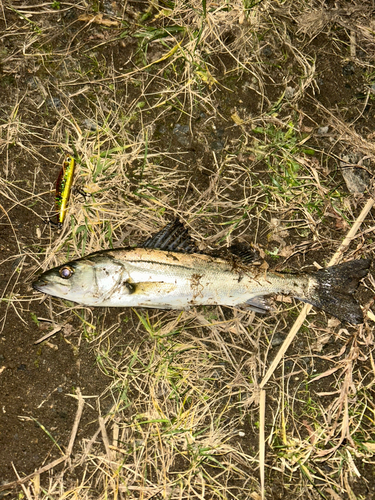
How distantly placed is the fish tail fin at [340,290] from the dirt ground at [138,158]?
0.27 metres

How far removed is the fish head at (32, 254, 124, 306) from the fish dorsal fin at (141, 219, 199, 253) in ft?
1.52

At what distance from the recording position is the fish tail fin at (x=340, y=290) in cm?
442

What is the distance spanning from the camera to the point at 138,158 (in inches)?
179

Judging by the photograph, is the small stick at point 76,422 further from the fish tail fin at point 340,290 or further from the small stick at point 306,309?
the fish tail fin at point 340,290

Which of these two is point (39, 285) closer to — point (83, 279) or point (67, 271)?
point (67, 271)

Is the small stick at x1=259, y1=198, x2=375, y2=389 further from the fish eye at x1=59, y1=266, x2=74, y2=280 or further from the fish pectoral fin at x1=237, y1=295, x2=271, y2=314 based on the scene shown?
the fish eye at x1=59, y1=266, x2=74, y2=280

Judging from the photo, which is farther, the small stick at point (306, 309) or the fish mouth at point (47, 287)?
the small stick at point (306, 309)

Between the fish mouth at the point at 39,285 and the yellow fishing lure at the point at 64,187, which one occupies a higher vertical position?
the yellow fishing lure at the point at 64,187

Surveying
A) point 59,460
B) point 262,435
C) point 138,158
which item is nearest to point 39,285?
point 138,158

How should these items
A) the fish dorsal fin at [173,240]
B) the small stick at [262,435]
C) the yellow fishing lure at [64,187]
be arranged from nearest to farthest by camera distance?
the fish dorsal fin at [173,240] < the yellow fishing lure at [64,187] < the small stick at [262,435]

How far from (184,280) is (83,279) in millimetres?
1053

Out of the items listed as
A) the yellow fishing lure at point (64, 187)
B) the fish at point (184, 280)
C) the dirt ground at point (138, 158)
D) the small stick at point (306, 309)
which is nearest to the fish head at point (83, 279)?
the fish at point (184, 280)

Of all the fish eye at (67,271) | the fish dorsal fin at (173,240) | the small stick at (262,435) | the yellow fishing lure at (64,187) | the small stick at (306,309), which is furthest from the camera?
the small stick at (306,309)

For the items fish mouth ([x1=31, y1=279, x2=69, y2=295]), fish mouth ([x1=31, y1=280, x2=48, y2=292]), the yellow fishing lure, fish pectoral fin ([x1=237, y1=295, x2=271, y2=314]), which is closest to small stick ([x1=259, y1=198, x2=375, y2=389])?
fish pectoral fin ([x1=237, y1=295, x2=271, y2=314])
